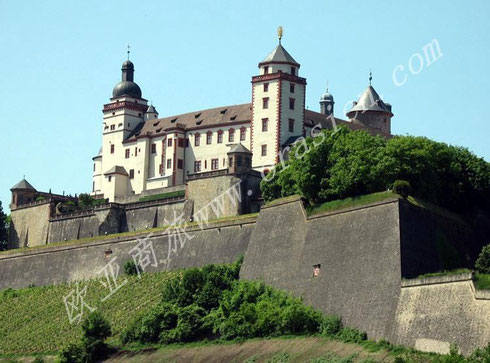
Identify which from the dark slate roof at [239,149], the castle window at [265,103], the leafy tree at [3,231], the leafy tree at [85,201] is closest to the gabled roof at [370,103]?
the castle window at [265,103]

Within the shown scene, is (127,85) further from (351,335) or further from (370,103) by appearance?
(351,335)

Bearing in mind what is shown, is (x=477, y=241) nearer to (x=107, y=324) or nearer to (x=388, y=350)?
(x=388, y=350)

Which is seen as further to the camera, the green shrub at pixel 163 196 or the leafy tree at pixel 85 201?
the leafy tree at pixel 85 201

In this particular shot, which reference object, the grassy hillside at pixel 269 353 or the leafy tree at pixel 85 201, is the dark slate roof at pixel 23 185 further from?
the grassy hillside at pixel 269 353

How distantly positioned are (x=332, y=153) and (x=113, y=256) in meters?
21.1

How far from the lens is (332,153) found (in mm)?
68062

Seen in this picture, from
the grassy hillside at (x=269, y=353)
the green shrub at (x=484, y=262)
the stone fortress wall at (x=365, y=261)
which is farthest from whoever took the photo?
the green shrub at (x=484, y=262)

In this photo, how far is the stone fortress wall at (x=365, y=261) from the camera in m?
54.2

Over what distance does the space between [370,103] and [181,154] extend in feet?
58.8

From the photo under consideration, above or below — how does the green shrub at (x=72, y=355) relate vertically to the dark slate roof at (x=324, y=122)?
below

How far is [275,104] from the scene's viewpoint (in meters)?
91.6

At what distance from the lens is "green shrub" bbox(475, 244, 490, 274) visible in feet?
197

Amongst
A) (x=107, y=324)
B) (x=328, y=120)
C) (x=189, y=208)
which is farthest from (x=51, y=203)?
(x=107, y=324)

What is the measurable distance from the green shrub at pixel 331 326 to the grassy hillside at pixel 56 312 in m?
14.9
